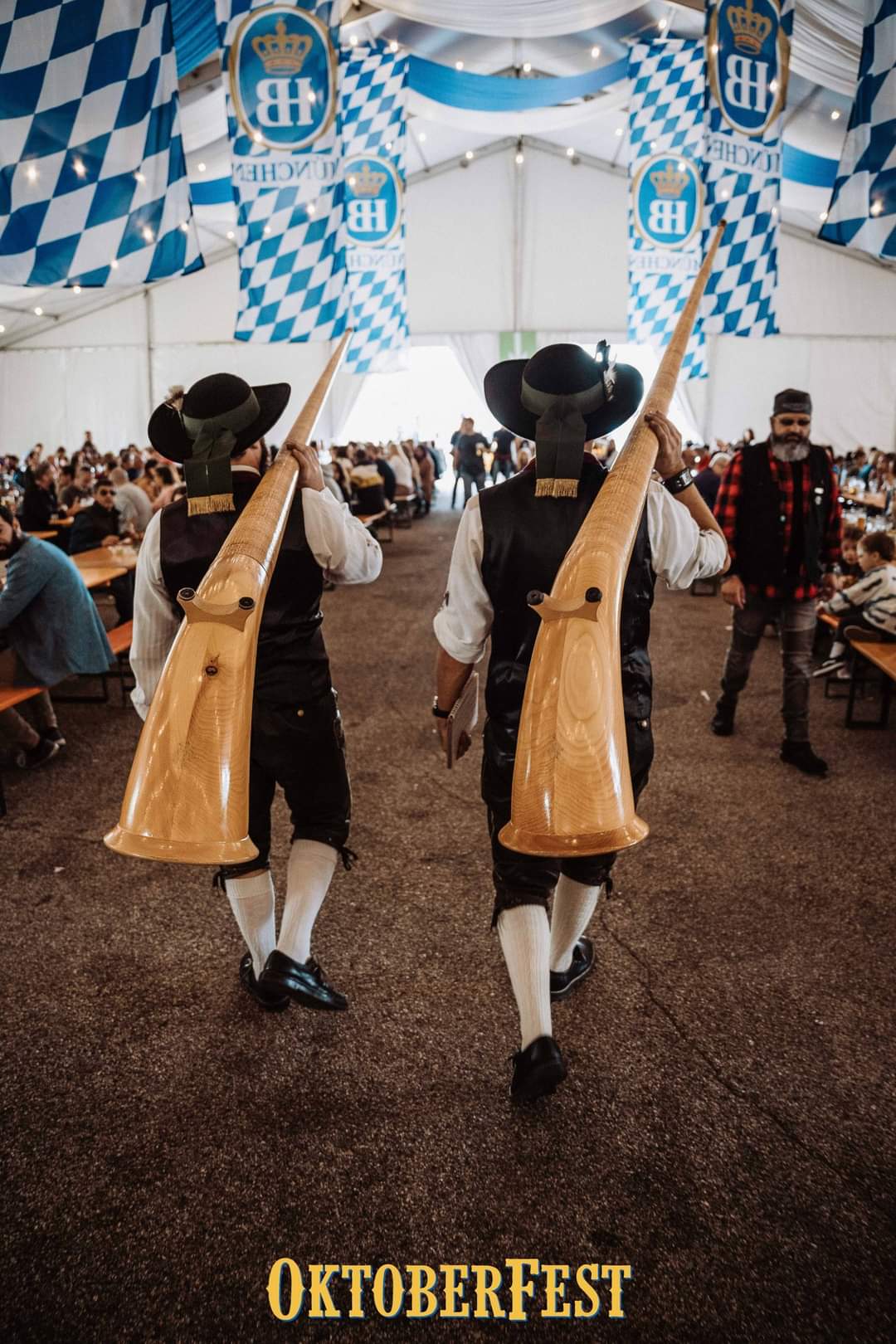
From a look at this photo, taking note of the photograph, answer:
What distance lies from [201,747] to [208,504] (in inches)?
27.5

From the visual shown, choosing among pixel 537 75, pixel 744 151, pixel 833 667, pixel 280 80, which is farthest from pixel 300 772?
pixel 537 75

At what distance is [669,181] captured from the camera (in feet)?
25.2

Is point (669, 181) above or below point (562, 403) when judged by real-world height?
above

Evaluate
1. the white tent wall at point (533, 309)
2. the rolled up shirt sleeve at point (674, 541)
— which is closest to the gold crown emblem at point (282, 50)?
the rolled up shirt sleeve at point (674, 541)

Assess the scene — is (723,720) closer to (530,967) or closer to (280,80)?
(530,967)

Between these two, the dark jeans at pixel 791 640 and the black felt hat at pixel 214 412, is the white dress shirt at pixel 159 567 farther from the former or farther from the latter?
the dark jeans at pixel 791 640

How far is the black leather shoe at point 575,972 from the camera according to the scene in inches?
79.8

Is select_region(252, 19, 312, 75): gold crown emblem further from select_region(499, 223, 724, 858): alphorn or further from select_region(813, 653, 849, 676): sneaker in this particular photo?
select_region(499, 223, 724, 858): alphorn

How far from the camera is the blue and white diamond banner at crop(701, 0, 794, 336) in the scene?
4719 mm

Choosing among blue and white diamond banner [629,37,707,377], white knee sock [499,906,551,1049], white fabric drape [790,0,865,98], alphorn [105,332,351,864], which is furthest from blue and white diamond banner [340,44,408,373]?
alphorn [105,332,351,864]

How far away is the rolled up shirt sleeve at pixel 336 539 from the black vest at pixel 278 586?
20mm

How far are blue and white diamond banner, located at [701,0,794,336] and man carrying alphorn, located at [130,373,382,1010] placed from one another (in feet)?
13.4

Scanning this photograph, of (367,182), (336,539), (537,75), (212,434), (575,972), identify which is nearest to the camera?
(212,434)

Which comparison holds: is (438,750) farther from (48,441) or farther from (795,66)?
(48,441)
